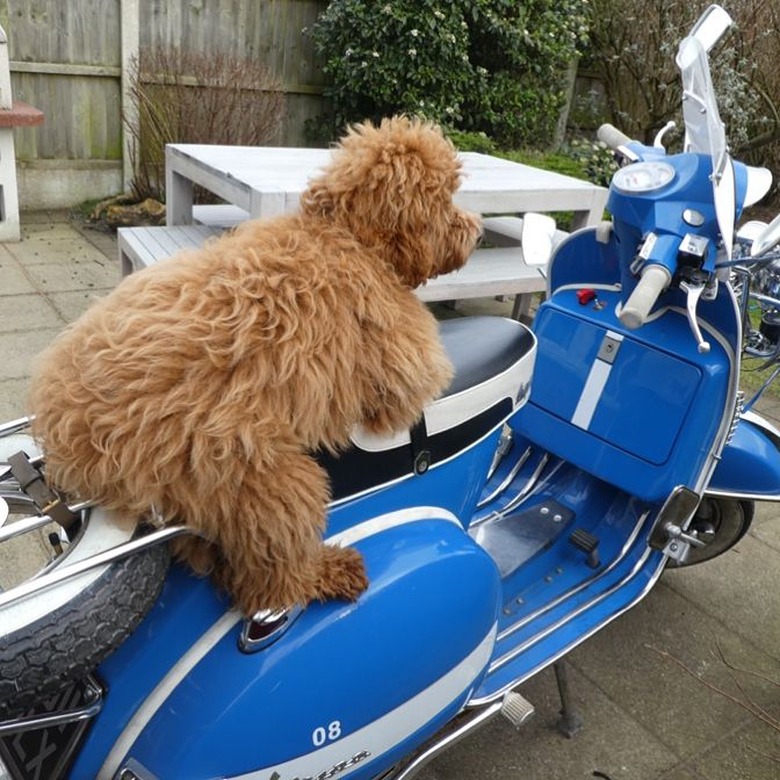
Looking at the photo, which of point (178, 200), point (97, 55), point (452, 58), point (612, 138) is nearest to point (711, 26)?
point (612, 138)

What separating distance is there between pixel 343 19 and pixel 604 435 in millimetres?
5371

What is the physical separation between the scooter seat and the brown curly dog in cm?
8

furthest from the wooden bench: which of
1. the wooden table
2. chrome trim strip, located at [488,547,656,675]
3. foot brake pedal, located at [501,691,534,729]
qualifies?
foot brake pedal, located at [501,691,534,729]

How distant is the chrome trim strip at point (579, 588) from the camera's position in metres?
2.16

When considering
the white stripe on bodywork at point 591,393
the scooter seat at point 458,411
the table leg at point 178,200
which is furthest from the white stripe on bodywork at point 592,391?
the table leg at point 178,200

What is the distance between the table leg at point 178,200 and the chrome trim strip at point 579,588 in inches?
130

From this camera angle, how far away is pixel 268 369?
1220 millimetres

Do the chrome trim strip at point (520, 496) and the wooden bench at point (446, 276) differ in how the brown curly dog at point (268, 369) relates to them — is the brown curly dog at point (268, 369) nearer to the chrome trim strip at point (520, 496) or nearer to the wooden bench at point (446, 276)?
the chrome trim strip at point (520, 496)

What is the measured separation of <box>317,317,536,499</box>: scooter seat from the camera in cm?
148

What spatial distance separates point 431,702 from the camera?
1.66m

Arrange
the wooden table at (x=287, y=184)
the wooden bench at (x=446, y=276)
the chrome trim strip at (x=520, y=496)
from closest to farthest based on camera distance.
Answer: the chrome trim strip at (x=520, y=496)
the wooden table at (x=287, y=184)
the wooden bench at (x=446, y=276)

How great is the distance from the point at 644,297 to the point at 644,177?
0.45 m

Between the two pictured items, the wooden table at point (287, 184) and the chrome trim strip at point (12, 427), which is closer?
the chrome trim strip at point (12, 427)

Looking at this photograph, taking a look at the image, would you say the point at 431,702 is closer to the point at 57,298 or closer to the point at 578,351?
the point at 578,351
